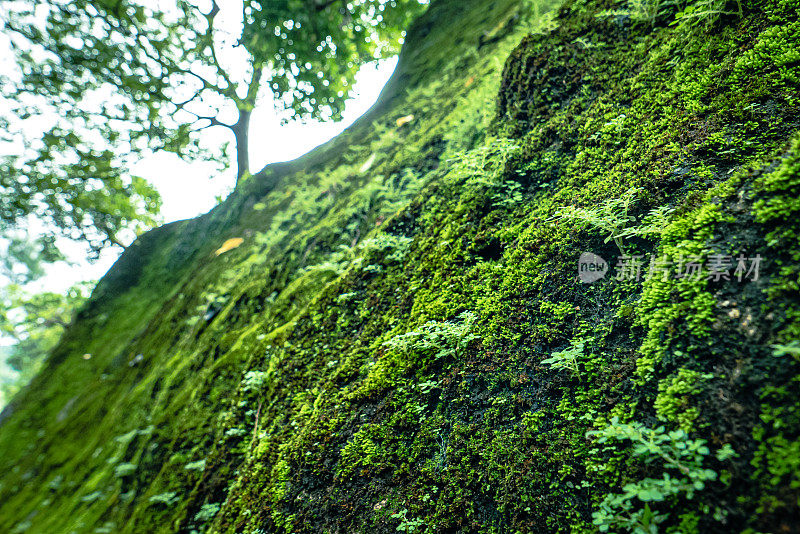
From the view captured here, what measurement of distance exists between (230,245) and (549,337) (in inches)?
379

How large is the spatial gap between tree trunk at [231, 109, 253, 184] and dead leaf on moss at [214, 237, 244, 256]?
5.23 meters

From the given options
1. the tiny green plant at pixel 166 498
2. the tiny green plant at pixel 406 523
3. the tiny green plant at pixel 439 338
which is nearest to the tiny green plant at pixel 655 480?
the tiny green plant at pixel 406 523

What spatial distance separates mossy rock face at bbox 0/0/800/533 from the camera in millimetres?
1202

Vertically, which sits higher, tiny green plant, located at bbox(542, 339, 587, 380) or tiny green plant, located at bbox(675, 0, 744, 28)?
tiny green plant, located at bbox(675, 0, 744, 28)

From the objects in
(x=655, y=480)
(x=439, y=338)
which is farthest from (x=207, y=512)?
(x=655, y=480)

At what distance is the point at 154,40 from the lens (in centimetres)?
1070

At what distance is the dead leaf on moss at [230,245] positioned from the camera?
9.40 metres

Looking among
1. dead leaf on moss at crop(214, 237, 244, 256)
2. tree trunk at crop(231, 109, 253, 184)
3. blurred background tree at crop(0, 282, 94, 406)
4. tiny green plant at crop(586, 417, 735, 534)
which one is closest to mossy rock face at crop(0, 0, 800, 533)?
tiny green plant at crop(586, 417, 735, 534)

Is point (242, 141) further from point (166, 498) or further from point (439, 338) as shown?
point (439, 338)

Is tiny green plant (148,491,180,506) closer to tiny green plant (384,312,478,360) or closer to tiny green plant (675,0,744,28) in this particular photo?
tiny green plant (384,312,478,360)

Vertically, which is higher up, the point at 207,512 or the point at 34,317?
the point at 34,317

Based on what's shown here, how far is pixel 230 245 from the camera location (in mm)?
9555

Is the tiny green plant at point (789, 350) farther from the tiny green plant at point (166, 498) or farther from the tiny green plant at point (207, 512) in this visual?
the tiny green plant at point (166, 498)

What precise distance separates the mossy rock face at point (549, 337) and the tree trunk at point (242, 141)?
1115 cm
